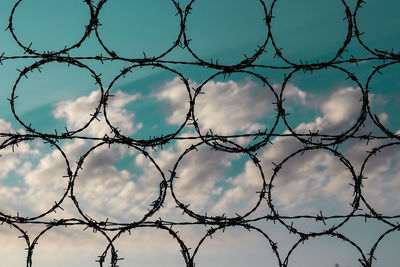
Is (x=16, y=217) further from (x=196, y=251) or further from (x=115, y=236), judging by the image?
(x=196, y=251)

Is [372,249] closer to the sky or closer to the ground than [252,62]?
closer to the ground

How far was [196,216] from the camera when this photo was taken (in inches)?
216

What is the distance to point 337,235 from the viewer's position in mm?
5562

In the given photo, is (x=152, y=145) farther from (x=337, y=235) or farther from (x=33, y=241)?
(x=337, y=235)

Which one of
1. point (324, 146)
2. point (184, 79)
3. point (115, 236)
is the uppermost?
point (184, 79)

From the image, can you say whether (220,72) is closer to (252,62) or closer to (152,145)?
(252,62)

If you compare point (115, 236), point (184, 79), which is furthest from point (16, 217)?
point (184, 79)

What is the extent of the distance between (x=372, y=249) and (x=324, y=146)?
1.30m

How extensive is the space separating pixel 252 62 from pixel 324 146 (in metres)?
1.26

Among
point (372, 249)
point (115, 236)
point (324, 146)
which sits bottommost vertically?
point (372, 249)

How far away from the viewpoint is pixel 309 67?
5.56m

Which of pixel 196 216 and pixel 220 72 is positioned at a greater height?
pixel 220 72

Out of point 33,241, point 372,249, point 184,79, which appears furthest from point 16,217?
point 372,249

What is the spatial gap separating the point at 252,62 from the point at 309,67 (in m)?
0.65
